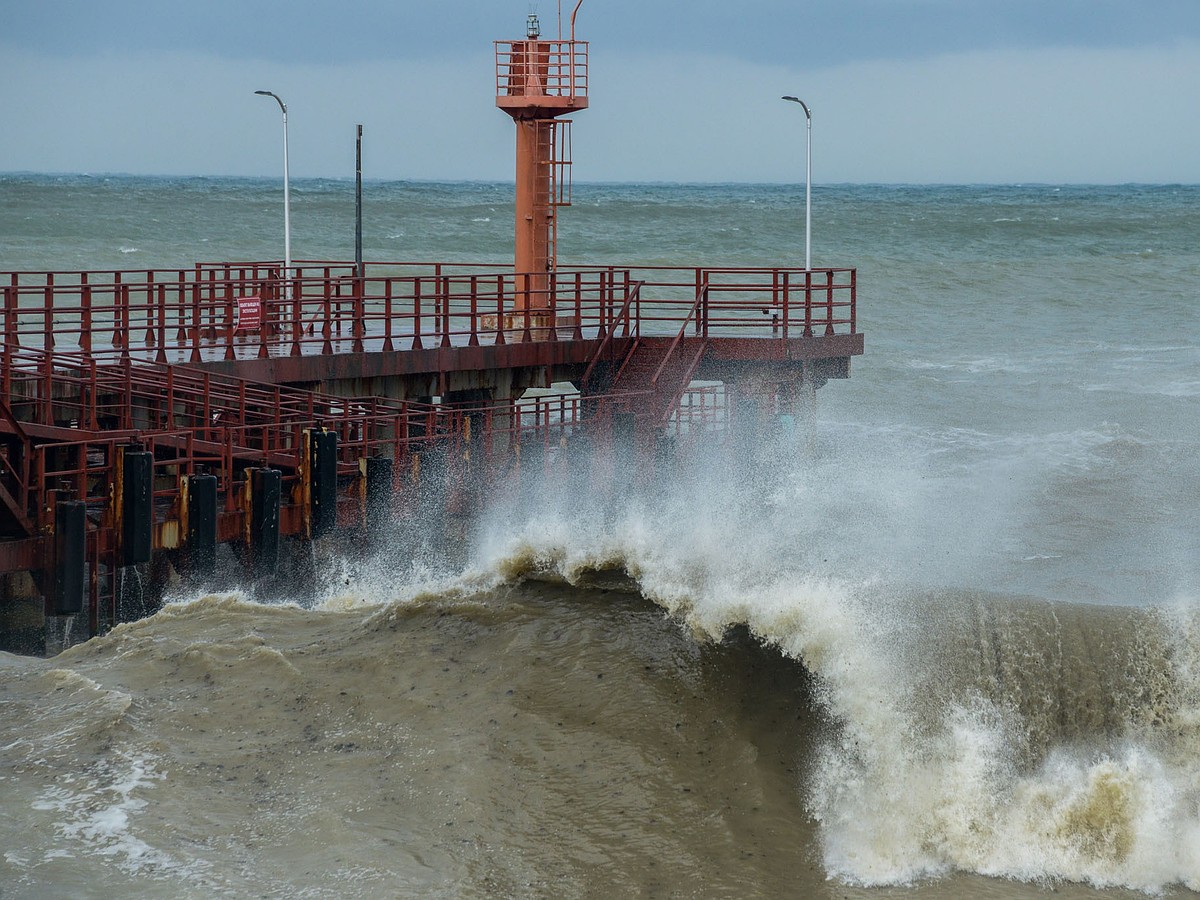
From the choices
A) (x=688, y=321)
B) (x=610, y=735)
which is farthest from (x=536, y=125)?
(x=610, y=735)

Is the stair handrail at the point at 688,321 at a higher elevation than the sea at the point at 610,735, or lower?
higher

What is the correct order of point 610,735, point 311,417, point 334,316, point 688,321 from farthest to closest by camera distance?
point 334,316
point 688,321
point 311,417
point 610,735

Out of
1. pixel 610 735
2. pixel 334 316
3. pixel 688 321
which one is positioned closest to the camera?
pixel 610 735

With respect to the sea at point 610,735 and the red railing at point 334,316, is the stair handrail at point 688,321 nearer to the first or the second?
the red railing at point 334,316

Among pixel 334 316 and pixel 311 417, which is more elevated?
pixel 334 316

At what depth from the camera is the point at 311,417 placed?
17281 mm

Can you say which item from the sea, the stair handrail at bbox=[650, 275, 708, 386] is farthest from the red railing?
the sea

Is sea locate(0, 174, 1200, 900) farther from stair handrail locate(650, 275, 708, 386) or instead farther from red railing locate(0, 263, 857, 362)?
stair handrail locate(650, 275, 708, 386)

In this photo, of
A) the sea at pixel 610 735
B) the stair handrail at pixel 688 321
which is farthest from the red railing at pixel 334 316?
the sea at pixel 610 735

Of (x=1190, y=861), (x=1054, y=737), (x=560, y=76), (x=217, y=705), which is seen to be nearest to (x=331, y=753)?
(x=217, y=705)

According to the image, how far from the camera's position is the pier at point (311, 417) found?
14.4 m

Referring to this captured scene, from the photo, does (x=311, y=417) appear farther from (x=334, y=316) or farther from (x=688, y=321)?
(x=688, y=321)

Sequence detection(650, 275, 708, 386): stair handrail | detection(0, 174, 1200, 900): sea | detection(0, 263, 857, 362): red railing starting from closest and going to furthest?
1. detection(0, 174, 1200, 900): sea
2. detection(0, 263, 857, 362): red railing
3. detection(650, 275, 708, 386): stair handrail

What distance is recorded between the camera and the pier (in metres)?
14.4
